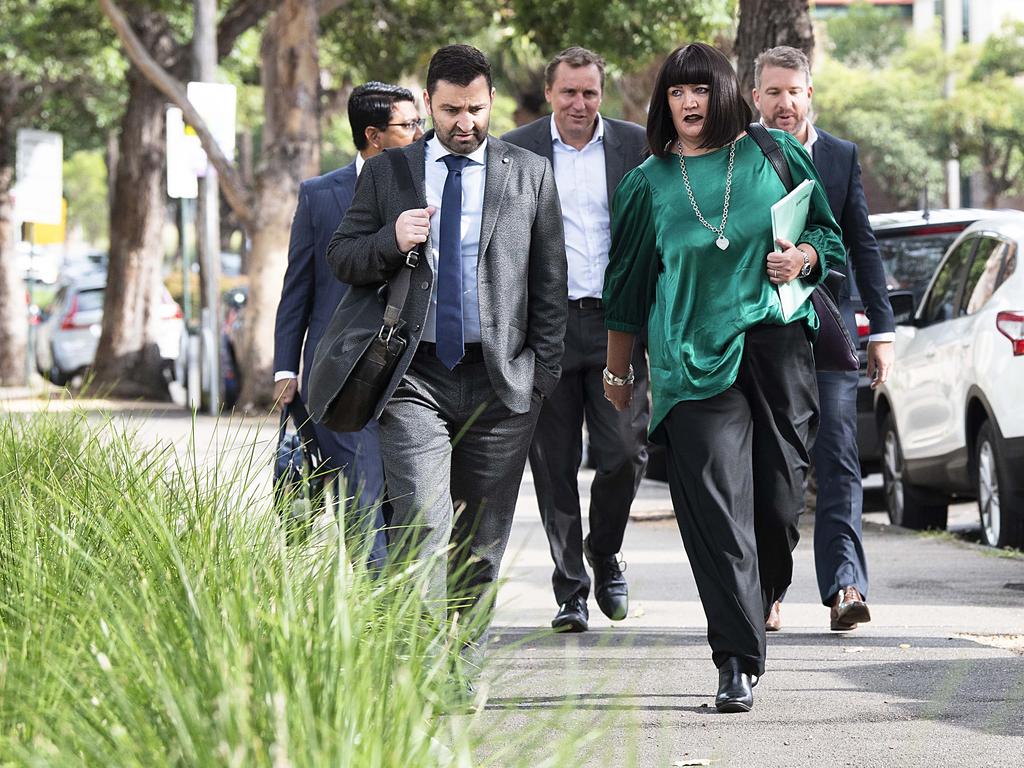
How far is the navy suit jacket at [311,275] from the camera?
7270 mm

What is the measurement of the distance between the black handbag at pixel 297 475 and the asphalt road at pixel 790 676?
0.40ft

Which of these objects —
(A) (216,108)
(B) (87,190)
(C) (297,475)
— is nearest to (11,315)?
(A) (216,108)

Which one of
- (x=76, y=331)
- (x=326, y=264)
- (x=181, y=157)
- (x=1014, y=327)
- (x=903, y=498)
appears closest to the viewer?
(x=326, y=264)

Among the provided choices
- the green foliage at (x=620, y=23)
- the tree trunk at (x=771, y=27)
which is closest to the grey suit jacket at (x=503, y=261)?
the tree trunk at (x=771, y=27)

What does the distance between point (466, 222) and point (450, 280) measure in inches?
7.7

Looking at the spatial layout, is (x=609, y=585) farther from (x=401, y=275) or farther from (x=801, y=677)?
(x=401, y=275)

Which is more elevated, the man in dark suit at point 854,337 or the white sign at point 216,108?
the white sign at point 216,108

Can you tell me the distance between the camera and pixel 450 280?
5.79 metres

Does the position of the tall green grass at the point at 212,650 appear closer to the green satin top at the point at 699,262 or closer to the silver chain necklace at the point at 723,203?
the green satin top at the point at 699,262

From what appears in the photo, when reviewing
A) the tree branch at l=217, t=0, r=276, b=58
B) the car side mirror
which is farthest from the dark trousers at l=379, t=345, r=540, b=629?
the tree branch at l=217, t=0, r=276, b=58

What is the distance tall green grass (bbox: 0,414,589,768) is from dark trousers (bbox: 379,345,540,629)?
519 millimetres

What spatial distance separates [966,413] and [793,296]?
5051 mm

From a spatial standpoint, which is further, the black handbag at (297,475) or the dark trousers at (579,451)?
the dark trousers at (579,451)

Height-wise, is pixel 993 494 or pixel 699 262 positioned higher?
pixel 699 262
